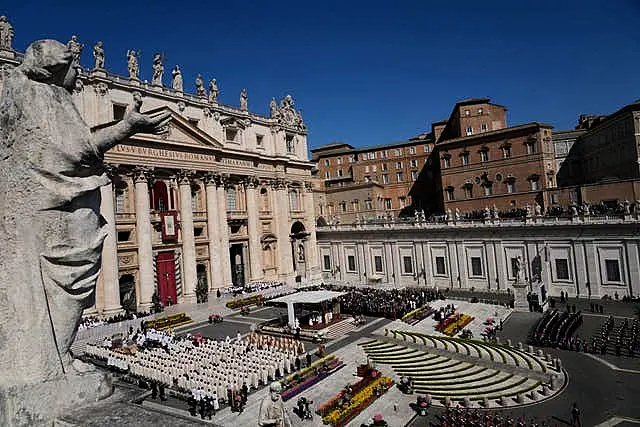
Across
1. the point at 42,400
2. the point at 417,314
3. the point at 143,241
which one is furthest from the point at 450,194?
the point at 42,400

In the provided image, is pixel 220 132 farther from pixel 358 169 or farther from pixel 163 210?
pixel 358 169

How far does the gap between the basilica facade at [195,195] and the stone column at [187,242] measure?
0.29 ft

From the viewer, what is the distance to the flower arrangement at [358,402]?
15.6m

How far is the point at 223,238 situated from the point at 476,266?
24.3 meters

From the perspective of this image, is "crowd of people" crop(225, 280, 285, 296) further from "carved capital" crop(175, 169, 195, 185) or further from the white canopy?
the white canopy

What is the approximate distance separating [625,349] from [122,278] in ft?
109

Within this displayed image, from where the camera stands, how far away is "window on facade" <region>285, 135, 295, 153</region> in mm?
52219

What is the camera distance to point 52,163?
3.69m

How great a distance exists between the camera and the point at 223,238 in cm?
4009

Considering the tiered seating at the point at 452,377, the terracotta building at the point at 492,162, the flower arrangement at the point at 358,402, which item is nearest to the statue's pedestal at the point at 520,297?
the tiered seating at the point at 452,377

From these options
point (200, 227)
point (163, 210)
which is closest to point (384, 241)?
point (200, 227)

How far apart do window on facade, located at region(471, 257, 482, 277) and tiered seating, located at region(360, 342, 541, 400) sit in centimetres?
1906

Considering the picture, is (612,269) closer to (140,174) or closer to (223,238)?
(223,238)

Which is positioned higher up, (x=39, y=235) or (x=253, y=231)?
(x=253, y=231)
